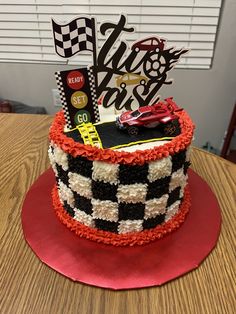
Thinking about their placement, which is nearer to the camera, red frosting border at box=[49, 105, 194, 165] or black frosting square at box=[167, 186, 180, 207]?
red frosting border at box=[49, 105, 194, 165]

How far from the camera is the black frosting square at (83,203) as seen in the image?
0.90m

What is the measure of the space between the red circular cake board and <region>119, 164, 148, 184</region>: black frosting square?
8.6 inches

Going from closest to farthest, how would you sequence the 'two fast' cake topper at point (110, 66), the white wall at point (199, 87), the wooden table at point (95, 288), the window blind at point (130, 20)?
1. the wooden table at point (95, 288)
2. the 'two fast' cake topper at point (110, 66)
3. the window blind at point (130, 20)
4. the white wall at point (199, 87)

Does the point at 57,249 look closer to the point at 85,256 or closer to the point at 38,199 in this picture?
the point at 85,256

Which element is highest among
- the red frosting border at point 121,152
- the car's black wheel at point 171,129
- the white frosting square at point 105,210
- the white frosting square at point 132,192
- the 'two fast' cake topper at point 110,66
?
the 'two fast' cake topper at point 110,66

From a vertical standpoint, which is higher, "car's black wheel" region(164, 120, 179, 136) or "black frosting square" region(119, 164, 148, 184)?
"car's black wheel" region(164, 120, 179, 136)

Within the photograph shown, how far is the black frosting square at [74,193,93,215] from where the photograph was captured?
0.90 metres

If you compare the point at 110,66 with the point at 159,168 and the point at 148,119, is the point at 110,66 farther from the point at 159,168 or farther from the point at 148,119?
the point at 159,168

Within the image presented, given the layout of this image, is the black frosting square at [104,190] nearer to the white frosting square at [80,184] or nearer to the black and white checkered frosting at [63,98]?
the white frosting square at [80,184]

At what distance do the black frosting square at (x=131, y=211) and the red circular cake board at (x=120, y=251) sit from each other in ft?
0.30

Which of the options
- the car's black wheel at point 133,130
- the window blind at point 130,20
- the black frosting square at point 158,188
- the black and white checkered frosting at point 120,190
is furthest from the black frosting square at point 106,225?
the window blind at point 130,20

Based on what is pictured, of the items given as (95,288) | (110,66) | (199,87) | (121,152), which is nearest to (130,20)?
(199,87)

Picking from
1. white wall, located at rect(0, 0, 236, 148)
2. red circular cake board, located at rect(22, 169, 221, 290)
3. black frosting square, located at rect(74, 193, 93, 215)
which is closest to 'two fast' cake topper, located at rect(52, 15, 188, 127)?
black frosting square, located at rect(74, 193, 93, 215)

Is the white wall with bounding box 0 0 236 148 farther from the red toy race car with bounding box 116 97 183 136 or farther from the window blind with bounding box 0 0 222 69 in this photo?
the red toy race car with bounding box 116 97 183 136
